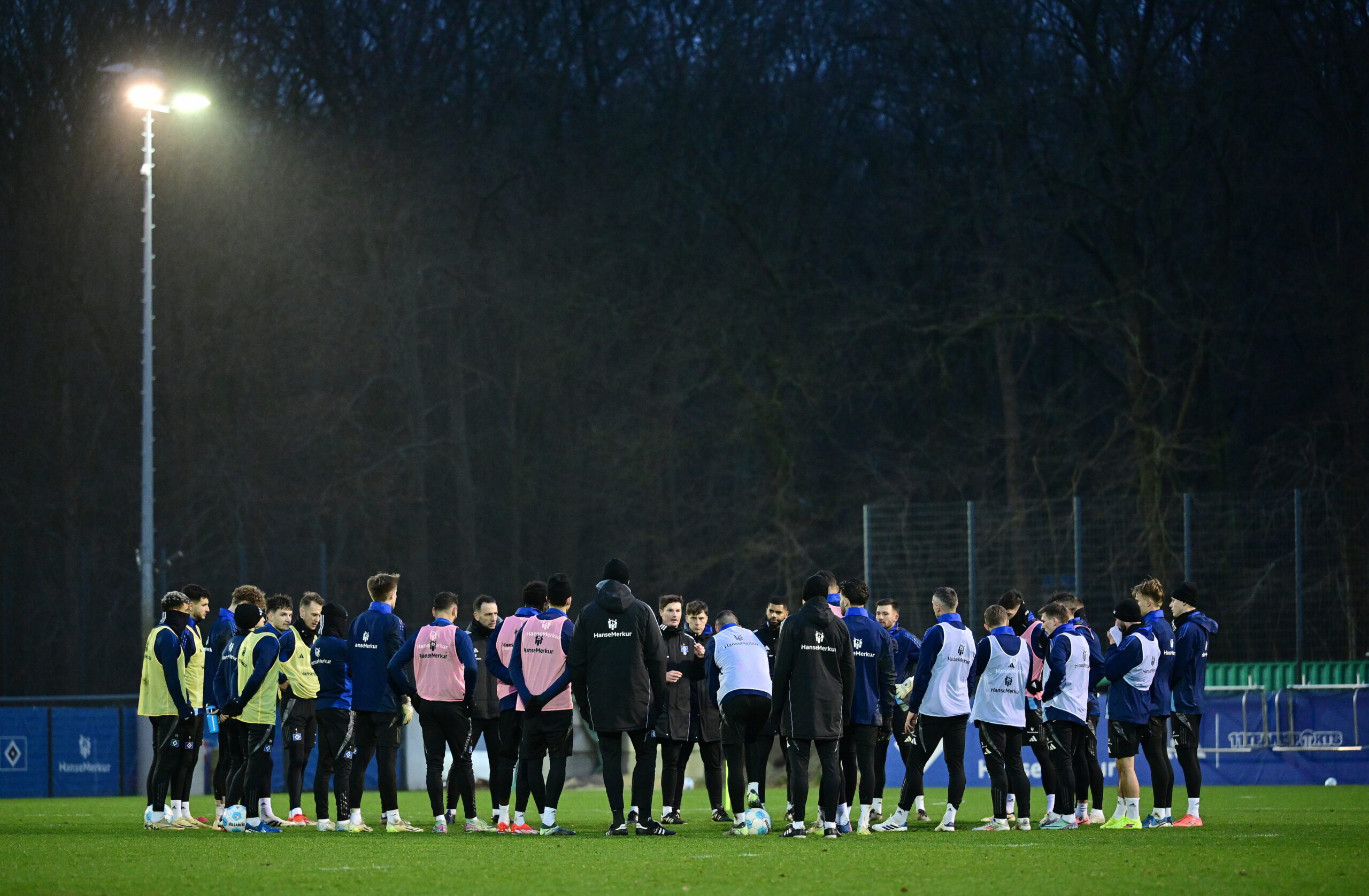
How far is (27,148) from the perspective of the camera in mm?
33156

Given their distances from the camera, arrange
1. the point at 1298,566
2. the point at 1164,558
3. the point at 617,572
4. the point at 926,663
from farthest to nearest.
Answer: the point at 1164,558
the point at 1298,566
the point at 926,663
the point at 617,572

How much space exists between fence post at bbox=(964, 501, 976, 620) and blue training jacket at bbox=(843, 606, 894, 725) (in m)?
11.1

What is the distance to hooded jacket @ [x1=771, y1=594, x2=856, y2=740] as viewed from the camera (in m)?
13.9

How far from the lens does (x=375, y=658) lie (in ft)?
51.0

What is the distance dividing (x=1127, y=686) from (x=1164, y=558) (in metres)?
12.0

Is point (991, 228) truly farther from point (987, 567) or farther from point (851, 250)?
point (987, 567)

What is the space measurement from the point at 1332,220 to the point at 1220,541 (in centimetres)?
Answer: 949

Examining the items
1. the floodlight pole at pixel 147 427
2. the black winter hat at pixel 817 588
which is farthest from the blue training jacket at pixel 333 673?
the floodlight pole at pixel 147 427

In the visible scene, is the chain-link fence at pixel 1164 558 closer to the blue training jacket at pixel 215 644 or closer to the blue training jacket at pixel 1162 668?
the blue training jacket at pixel 1162 668

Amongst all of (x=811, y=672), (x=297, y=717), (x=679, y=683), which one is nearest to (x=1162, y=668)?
(x=811, y=672)

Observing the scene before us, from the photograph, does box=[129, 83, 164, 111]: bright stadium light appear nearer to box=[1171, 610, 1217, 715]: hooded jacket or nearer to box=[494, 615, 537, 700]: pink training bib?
box=[494, 615, 537, 700]: pink training bib

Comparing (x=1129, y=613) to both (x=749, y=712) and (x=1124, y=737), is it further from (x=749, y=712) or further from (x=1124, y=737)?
(x=749, y=712)

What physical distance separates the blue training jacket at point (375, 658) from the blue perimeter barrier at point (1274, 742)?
10626 mm

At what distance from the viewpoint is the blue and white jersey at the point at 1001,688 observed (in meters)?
15.5
